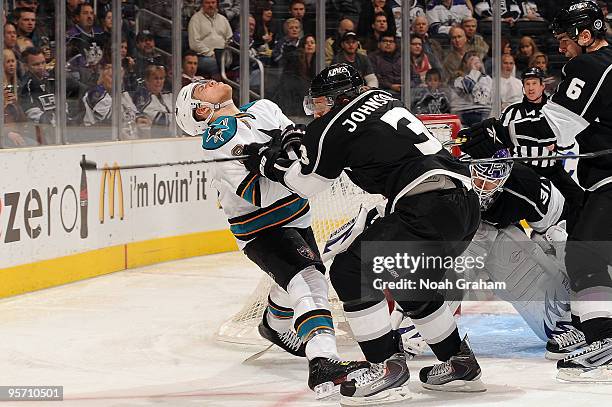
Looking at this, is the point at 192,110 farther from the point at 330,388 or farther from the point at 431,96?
the point at 431,96

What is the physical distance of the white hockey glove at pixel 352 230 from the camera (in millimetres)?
4469

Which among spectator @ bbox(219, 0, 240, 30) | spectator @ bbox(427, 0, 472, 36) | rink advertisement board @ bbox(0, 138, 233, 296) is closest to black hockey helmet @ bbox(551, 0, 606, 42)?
rink advertisement board @ bbox(0, 138, 233, 296)

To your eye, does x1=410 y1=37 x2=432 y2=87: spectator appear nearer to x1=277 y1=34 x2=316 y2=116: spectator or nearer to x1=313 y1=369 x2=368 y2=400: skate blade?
x1=277 y1=34 x2=316 y2=116: spectator

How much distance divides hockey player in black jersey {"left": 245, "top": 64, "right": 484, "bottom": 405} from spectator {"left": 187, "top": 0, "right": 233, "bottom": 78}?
4.31 metres

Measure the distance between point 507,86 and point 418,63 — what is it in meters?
0.71

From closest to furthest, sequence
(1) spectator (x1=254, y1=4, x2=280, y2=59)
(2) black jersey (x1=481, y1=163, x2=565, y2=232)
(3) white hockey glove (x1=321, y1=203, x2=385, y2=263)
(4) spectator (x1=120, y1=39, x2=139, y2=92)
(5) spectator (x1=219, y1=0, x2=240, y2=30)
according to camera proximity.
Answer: (3) white hockey glove (x1=321, y1=203, x2=385, y2=263), (2) black jersey (x1=481, y1=163, x2=565, y2=232), (4) spectator (x1=120, y1=39, x2=139, y2=92), (5) spectator (x1=219, y1=0, x2=240, y2=30), (1) spectator (x1=254, y1=4, x2=280, y2=59)

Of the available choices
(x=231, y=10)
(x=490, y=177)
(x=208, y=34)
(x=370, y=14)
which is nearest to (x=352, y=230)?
(x=490, y=177)

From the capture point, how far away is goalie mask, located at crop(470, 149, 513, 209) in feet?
14.8

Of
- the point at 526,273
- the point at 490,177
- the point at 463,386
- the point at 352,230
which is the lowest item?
the point at 463,386

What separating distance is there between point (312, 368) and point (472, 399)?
1.73 ft

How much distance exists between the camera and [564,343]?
4438mm

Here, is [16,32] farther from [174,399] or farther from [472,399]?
[472,399]

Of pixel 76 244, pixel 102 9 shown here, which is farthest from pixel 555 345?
pixel 102 9

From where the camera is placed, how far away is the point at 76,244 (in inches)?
259
